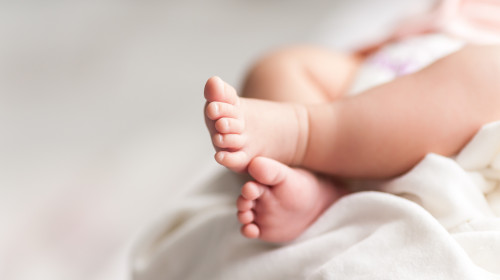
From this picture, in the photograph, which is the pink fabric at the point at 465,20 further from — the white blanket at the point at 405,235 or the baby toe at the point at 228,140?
the baby toe at the point at 228,140

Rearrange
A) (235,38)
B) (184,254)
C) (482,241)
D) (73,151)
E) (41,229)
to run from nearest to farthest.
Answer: (482,241), (184,254), (41,229), (73,151), (235,38)

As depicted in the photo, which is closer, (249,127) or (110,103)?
(249,127)

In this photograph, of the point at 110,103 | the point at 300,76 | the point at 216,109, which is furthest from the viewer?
the point at 110,103

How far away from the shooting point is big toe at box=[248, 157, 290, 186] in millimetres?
503

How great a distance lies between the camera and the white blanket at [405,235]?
48 centimetres

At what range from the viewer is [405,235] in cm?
50

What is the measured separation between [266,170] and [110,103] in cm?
91

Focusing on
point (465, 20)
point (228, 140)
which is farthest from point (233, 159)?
point (465, 20)

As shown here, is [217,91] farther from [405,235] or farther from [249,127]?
[405,235]

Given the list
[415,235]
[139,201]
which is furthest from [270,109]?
[139,201]

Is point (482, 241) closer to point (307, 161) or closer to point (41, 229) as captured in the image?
point (307, 161)

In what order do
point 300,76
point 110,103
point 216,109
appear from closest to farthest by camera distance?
point 216,109, point 300,76, point 110,103

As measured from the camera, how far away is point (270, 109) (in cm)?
54

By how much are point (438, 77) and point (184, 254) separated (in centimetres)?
38
